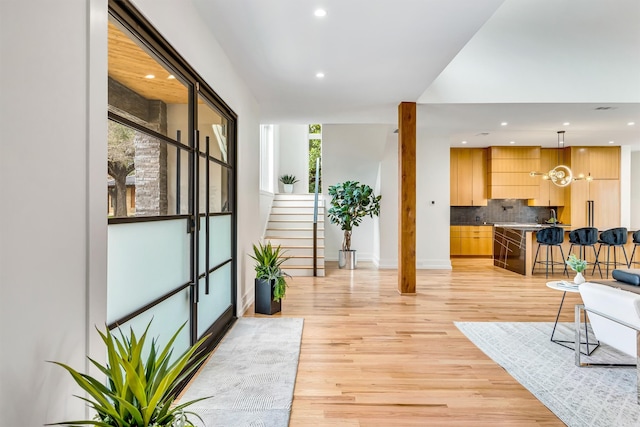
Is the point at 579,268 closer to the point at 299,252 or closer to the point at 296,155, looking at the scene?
the point at 299,252

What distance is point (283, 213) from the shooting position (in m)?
8.64

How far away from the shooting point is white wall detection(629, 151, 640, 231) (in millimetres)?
9227

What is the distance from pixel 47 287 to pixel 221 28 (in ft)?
8.22

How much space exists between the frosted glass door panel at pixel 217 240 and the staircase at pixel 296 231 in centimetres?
229

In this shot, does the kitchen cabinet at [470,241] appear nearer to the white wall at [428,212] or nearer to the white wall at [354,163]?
the white wall at [428,212]

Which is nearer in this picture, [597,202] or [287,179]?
[597,202]

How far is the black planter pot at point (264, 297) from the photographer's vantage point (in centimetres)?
423

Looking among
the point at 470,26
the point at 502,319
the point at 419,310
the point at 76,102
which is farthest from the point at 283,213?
the point at 76,102

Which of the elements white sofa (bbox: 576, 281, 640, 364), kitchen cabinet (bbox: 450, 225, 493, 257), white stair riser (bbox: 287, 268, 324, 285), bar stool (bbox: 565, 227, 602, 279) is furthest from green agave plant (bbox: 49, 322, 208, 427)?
kitchen cabinet (bbox: 450, 225, 493, 257)

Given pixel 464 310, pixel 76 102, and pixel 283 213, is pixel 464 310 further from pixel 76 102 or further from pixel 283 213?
pixel 283 213

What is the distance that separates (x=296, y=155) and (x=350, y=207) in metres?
4.04

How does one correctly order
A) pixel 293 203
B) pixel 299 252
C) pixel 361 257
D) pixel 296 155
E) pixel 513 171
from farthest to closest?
1. pixel 296 155
2. pixel 293 203
3. pixel 513 171
4. pixel 361 257
5. pixel 299 252

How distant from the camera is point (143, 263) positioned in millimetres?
2023

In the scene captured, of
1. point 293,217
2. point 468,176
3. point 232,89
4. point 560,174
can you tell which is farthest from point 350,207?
point 232,89
